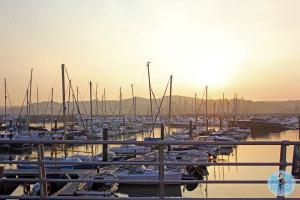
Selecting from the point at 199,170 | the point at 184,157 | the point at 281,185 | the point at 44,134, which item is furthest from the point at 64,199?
the point at 44,134

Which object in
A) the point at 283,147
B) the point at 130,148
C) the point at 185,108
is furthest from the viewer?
the point at 185,108

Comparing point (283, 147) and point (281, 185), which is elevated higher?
point (283, 147)

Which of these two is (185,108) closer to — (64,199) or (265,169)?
(265,169)

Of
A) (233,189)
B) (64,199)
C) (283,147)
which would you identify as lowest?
(233,189)

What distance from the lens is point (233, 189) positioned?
29.6 m

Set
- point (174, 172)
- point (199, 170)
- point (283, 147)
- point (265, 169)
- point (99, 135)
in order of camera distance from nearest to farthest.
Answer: point (283, 147) → point (174, 172) → point (199, 170) → point (265, 169) → point (99, 135)

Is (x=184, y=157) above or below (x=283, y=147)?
below

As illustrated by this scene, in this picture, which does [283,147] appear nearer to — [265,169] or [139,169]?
[139,169]

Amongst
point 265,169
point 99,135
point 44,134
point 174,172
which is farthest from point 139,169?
point 99,135

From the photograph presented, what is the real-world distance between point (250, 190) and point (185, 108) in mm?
114302

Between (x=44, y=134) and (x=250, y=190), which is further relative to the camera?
(x=44, y=134)

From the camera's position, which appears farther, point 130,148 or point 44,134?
point 44,134

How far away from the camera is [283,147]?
253 inches

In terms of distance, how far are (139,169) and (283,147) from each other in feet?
75.3
